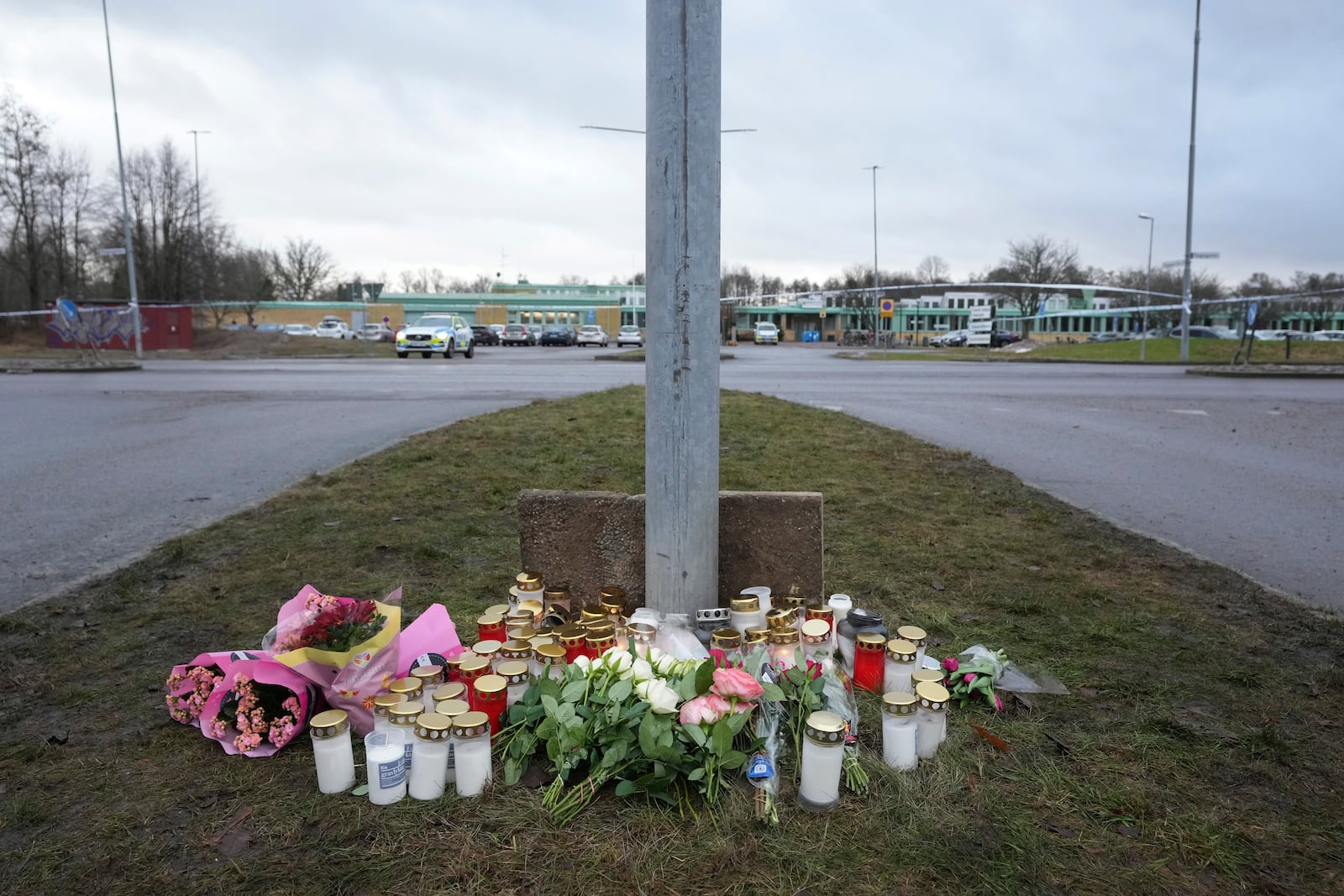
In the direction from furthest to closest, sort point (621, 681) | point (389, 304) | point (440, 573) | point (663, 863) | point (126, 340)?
point (389, 304)
point (126, 340)
point (440, 573)
point (621, 681)
point (663, 863)

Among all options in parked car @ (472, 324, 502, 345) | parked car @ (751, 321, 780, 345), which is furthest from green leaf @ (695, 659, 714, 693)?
parked car @ (751, 321, 780, 345)

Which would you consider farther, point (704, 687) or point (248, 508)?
point (248, 508)

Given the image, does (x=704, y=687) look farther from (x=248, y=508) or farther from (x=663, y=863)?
(x=248, y=508)

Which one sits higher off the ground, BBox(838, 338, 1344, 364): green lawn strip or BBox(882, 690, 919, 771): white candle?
BBox(838, 338, 1344, 364): green lawn strip

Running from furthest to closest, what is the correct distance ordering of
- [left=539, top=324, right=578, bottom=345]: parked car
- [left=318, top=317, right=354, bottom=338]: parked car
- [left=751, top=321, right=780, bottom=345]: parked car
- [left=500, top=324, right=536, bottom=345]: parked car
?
1. [left=318, top=317, right=354, bottom=338]: parked car
2. [left=751, top=321, right=780, bottom=345]: parked car
3. [left=500, top=324, right=536, bottom=345]: parked car
4. [left=539, top=324, right=578, bottom=345]: parked car

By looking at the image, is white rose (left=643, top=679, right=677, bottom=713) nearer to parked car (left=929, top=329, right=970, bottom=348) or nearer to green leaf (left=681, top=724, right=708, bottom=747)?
green leaf (left=681, top=724, right=708, bottom=747)

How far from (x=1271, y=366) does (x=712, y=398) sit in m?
29.5

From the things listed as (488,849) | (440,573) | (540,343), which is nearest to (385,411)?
(440,573)

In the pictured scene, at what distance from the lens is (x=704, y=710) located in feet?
7.39

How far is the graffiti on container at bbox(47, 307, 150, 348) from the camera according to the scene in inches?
1072

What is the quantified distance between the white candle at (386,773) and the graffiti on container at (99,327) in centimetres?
2782

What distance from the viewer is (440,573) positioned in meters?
4.11

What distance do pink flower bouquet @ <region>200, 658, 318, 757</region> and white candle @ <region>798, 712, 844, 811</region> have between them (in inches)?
58.9

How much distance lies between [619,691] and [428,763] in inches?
21.2
